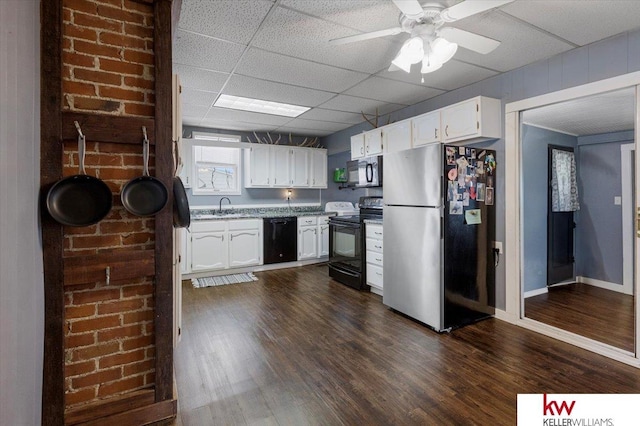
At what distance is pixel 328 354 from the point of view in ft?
7.91

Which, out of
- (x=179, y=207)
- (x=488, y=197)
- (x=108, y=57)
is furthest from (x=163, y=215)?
(x=488, y=197)

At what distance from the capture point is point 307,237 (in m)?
5.52

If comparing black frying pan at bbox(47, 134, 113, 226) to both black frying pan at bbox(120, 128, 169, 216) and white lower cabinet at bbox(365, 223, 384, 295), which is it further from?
white lower cabinet at bbox(365, 223, 384, 295)

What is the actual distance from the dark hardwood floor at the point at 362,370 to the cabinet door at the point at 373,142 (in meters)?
2.21

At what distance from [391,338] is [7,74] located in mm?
2814

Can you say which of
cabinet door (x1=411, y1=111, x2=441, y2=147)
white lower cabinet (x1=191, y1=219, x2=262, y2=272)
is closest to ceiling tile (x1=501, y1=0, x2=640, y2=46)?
cabinet door (x1=411, y1=111, x2=441, y2=147)

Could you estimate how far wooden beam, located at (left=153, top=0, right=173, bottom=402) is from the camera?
1.59 m

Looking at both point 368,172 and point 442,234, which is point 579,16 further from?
point 368,172

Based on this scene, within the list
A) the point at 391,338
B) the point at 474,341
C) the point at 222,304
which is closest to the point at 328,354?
the point at 391,338

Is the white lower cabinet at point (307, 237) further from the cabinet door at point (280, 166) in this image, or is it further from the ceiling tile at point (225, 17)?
the ceiling tile at point (225, 17)

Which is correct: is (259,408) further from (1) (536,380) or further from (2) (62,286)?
(1) (536,380)

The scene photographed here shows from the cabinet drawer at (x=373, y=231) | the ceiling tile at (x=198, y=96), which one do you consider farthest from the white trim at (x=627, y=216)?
the ceiling tile at (x=198, y=96)

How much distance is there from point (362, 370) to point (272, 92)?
9.86ft

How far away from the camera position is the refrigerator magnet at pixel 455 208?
113 inches
